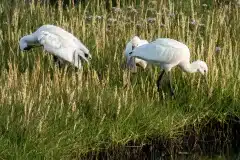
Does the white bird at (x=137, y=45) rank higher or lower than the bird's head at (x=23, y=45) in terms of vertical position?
lower

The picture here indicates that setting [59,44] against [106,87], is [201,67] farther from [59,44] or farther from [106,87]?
[59,44]

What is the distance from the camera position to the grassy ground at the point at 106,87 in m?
6.21

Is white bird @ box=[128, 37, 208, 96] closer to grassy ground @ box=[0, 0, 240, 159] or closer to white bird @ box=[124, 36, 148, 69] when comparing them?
grassy ground @ box=[0, 0, 240, 159]

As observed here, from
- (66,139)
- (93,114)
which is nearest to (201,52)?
Result: (93,114)

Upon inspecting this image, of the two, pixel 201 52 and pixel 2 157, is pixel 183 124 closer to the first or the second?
pixel 201 52

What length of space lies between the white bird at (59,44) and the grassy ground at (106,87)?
0.15 meters

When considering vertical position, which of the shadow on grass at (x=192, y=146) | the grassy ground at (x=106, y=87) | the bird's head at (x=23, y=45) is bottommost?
the shadow on grass at (x=192, y=146)

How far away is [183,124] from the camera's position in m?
7.09

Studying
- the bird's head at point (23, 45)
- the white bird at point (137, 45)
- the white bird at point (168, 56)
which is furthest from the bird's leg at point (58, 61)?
the white bird at point (168, 56)

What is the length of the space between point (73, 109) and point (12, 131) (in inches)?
26.2

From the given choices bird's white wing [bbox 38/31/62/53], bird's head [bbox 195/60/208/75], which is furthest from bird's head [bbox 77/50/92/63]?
bird's head [bbox 195/60/208/75]

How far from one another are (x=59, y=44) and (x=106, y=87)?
90 centimetres

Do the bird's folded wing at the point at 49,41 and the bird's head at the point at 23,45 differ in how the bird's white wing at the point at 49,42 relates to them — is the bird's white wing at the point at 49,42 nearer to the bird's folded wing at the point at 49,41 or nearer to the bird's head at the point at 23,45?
the bird's folded wing at the point at 49,41

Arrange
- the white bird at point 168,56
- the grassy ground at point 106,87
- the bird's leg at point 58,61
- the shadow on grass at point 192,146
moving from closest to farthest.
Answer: the grassy ground at point 106,87 → the shadow on grass at point 192,146 → the white bird at point 168,56 → the bird's leg at point 58,61
